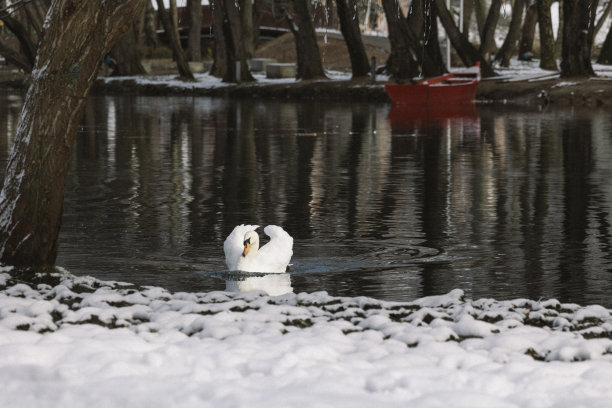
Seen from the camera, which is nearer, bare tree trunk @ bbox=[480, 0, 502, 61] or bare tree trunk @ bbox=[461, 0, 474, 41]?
bare tree trunk @ bbox=[480, 0, 502, 61]

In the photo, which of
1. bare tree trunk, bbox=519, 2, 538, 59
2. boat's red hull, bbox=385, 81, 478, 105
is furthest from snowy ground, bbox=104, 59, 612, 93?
boat's red hull, bbox=385, 81, 478, 105

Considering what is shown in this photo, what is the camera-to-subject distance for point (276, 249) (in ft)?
35.3

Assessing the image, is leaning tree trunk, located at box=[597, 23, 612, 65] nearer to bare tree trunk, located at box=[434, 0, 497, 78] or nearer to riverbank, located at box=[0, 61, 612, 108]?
riverbank, located at box=[0, 61, 612, 108]

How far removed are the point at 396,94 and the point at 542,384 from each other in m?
36.6

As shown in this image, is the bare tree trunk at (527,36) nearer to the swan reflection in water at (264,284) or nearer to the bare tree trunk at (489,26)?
the bare tree trunk at (489,26)

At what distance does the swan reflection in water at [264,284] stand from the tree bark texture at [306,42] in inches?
1686

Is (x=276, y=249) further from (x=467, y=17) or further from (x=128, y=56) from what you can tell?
(x=128, y=56)

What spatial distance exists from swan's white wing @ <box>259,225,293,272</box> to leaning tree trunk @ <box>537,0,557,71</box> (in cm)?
4312

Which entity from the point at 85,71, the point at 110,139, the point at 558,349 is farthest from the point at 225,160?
the point at 558,349

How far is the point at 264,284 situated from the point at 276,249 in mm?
359

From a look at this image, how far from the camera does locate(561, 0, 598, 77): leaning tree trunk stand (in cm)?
4316

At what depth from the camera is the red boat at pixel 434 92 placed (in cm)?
4109

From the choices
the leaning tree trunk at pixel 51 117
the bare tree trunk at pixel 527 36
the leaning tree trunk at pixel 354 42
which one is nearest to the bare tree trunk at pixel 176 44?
the leaning tree trunk at pixel 354 42

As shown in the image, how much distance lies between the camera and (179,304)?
870 centimetres
